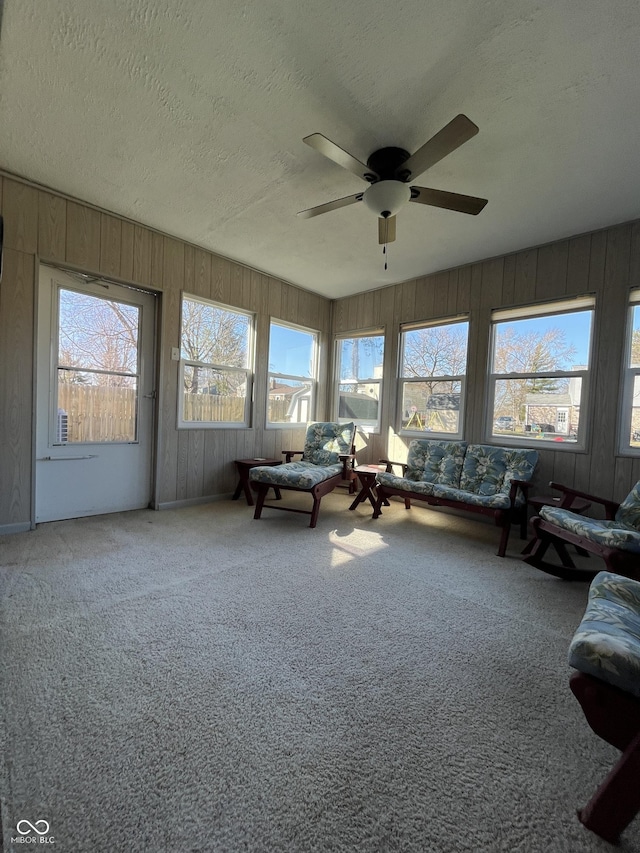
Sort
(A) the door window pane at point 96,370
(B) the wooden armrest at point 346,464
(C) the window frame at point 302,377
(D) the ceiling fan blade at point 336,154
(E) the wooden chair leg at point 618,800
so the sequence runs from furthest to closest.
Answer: (C) the window frame at point 302,377 < (B) the wooden armrest at point 346,464 < (A) the door window pane at point 96,370 < (D) the ceiling fan blade at point 336,154 < (E) the wooden chair leg at point 618,800

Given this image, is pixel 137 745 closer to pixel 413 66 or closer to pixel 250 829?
pixel 250 829

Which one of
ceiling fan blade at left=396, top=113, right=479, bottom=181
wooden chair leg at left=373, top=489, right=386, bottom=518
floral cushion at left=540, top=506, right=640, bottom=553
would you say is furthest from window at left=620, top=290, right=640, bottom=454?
ceiling fan blade at left=396, top=113, right=479, bottom=181

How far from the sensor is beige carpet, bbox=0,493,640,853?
0.91m

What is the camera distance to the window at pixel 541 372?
327cm

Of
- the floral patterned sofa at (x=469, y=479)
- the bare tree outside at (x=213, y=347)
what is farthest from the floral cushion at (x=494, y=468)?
the bare tree outside at (x=213, y=347)

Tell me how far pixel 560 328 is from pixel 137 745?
4.14 m

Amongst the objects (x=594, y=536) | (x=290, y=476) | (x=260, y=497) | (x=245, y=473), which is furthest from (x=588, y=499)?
(x=245, y=473)

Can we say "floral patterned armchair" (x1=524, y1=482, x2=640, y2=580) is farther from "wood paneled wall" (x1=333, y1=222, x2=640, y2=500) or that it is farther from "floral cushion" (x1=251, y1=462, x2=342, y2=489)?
"floral cushion" (x1=251, y1=462, x2=342, y2=489)

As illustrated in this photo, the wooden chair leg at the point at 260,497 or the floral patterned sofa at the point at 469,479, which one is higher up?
the floral patterned sofa at the point at 469,479

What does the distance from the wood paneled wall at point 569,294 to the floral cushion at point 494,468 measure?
0.34 meters

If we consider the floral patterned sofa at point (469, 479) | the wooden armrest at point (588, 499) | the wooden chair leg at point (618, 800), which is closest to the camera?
the wooden chair leg at point (618, 800)

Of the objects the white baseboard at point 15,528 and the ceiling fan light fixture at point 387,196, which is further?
the white baseboard at point 15,528

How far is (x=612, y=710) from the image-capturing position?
91 cm

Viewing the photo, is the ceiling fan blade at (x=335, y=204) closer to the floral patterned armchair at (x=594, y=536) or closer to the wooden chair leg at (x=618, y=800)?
the floral patterned armchair at (x=594, y=536)
